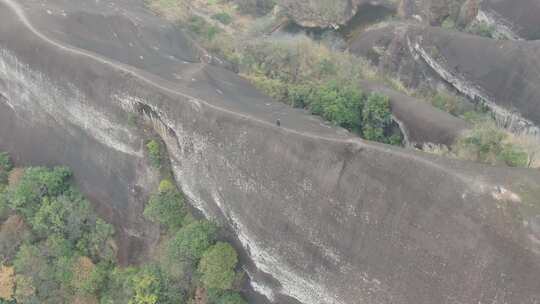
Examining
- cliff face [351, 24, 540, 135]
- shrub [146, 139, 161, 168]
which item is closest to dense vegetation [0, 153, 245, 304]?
shrub [146, 139, 161, 168]

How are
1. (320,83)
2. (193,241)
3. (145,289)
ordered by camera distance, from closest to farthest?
1. (193,241)
2. (145,289)
3. (320,83)

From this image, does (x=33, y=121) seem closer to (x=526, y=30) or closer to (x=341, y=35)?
(x=341, y=35)

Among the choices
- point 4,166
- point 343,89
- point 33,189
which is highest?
point 343,89

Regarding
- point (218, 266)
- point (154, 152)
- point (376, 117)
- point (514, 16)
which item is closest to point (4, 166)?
point (154, 152)

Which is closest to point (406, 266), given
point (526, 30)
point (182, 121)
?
point (182, 121)

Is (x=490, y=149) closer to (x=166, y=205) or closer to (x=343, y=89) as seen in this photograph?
(x=343, y=89)

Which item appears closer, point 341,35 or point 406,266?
point 406,266
